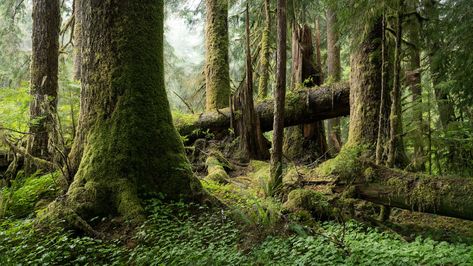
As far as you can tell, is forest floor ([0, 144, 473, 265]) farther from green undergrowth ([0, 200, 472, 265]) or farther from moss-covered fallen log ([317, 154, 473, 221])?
moss-covered fallen log ([317, 154, 473, 221])

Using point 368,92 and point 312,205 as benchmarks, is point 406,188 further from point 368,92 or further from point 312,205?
point 368,92

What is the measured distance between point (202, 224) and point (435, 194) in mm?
3029

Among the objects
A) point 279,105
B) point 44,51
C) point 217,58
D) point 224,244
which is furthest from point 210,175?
point 217,58

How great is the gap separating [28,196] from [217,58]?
271 inches

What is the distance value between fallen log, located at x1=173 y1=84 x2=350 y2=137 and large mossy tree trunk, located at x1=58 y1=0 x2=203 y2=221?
164 inches

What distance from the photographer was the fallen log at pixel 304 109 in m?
8.80

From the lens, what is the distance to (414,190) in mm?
5230

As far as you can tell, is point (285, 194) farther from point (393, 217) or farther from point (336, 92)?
point (336, 92)

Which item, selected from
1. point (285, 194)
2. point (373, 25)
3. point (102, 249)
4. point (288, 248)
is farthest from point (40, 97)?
point (373, 25)

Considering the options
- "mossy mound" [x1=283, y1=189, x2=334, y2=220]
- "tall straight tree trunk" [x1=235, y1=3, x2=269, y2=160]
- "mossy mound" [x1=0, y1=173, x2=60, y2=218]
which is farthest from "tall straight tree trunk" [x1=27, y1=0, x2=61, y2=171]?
"mossy mound" [x1=283, y1=189, x2=334, y2=220]

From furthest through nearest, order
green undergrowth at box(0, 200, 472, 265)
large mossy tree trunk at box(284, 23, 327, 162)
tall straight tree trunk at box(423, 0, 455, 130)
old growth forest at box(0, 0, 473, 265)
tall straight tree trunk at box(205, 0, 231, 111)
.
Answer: tall straight tree trunk at box(205, 0, 231, 111), large mossy tree trunk at box(284, 23, 327, 162), tall straight tree trunk at box(423, 0, 455, 130), old growth forest at box(0, 0, 473, 265), green undergrowth at box(0, 200, 472, 265)

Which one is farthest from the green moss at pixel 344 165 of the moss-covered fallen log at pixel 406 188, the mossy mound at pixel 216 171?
the mossy mound at pixel 216 171

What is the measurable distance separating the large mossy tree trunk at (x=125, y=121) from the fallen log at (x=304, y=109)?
4163mm

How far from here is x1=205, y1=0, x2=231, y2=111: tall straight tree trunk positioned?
1117cm
